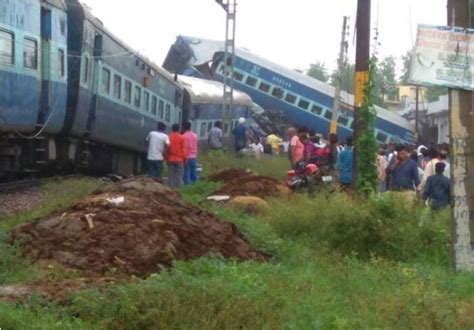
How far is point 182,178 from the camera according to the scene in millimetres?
22000

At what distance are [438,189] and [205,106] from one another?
24150mm

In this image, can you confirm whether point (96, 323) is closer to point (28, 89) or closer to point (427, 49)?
point (427, 49)

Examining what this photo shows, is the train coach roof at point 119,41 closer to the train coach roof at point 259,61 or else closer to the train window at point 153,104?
the train window at point 153,104

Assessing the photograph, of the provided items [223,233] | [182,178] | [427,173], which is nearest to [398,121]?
[182,178]

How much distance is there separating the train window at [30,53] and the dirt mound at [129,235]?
5650 millimetres

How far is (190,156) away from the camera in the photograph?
22500 millimetres

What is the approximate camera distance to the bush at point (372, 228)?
40.7 feet

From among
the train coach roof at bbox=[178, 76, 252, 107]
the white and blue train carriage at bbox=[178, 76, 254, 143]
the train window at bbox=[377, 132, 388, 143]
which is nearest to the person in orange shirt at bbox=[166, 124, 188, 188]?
the white and blue train carriage at bbox=[178, 76, 254, 143]

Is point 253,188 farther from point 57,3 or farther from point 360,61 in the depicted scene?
point 57,3

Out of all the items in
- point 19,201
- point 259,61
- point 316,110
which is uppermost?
point 259,61

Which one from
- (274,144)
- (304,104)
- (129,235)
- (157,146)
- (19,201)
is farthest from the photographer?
(304,104)

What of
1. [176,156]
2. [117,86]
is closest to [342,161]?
[176,156]

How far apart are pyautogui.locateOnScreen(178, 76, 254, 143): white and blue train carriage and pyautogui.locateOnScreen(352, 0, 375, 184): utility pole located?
16.9m

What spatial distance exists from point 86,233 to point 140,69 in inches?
649
